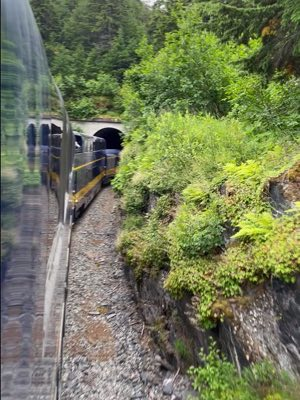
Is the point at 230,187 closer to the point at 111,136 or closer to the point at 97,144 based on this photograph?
the point at 97,144

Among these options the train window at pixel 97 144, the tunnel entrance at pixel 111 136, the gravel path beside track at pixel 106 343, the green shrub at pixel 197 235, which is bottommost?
the gravel path beside track at pixel 106 343

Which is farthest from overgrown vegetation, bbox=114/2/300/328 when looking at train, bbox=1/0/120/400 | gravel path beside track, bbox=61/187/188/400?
train, bbox=1/0/120/400

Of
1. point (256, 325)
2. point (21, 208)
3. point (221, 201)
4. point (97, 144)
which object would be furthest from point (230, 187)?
point (97, 144)

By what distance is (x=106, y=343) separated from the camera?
6410 mm

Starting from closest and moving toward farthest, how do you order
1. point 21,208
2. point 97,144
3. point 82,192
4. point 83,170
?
point 21,208 < point 83,170 < point 82,192 < point 97,144

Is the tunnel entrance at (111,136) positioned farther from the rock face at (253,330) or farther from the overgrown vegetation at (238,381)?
the overgrown vegetation at (238,381)

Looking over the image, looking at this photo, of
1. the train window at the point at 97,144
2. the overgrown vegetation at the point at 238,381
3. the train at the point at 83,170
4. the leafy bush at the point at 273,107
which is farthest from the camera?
the train window at the point at 97,144

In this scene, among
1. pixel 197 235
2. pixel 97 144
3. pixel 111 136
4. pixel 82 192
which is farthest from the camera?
pixel 111 136

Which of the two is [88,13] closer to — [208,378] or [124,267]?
[124,267]

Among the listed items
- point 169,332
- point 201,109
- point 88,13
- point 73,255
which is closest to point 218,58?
point 201,109

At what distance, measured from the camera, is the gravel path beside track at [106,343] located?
5.25m

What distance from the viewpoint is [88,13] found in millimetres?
42125

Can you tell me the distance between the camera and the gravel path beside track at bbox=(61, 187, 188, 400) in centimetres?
525

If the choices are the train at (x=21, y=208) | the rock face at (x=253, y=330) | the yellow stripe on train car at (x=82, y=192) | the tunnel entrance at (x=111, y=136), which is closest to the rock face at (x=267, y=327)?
the rock face at (x=253, y=330)
